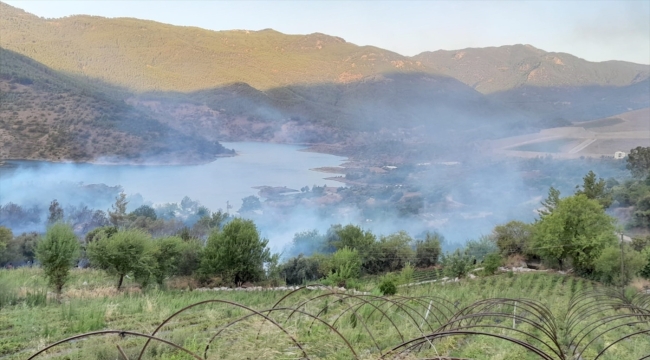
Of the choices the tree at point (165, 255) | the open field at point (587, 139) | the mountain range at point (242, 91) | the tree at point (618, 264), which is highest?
the mountain range at point (242, 91)

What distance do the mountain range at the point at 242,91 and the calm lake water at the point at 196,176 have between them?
136cm

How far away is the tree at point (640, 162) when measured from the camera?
47562 millimetres

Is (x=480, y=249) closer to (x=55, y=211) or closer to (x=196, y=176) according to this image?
(x=196, y=176)

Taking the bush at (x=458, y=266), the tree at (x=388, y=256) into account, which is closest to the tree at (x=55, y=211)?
the tree at (x=388, y=256)

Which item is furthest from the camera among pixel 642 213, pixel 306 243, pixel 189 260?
pixel 306 243

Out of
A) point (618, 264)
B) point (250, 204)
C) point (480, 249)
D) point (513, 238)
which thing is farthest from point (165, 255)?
point (250, 204)

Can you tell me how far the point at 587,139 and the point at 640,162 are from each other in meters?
14.0

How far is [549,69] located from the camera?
8138 centimetres

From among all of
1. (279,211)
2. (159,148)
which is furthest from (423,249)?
(159,148)

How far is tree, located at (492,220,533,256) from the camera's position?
1179 inches

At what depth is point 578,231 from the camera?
2547cm

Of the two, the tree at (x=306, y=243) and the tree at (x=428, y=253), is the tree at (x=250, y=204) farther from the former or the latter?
the tree at (x=428, y=253)

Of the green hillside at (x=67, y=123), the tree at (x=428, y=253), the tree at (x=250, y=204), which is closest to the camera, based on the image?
the tree at (x=428, y=253)

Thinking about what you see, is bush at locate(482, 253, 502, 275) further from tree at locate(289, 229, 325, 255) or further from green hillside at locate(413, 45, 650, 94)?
green hillside at locate(413, 45, 650, 94)
